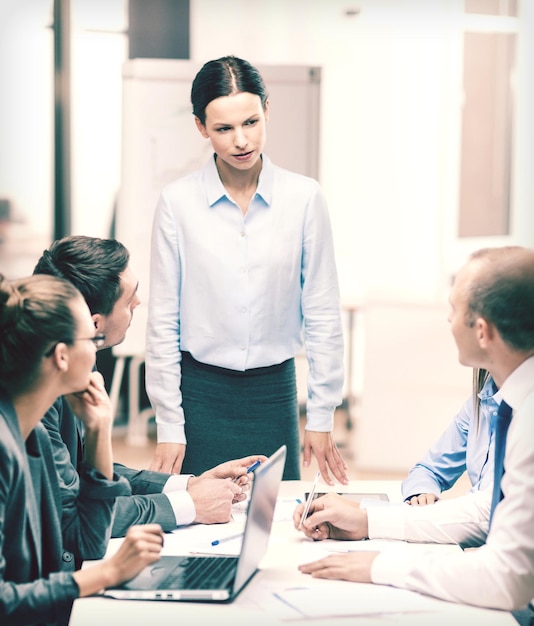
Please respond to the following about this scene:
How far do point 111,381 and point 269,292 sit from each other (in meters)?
3.31

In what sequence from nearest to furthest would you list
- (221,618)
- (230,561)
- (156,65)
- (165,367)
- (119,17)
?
(221,618) → (230,561) → (165,367) → (156,65) → (119,17)

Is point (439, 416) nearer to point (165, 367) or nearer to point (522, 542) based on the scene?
point (165, 367)

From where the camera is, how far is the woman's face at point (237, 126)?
7.22ft

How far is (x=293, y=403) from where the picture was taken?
242cm

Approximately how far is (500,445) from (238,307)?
1.00m

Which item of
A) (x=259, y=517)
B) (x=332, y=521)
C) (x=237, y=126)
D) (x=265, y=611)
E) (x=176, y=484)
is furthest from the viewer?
(x=237, y=126)

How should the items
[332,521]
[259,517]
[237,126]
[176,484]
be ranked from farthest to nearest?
1. [237,126]
2. [176,484]
3. [332,521]
4. [259,517]

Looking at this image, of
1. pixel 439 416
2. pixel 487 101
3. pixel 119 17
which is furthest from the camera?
pixel 487 101

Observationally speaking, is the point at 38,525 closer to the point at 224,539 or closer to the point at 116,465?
the point at 224,539

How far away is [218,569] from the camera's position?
59.7 inches

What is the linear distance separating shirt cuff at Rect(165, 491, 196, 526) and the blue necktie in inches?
23.9

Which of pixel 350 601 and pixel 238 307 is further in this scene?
pixel 238 307

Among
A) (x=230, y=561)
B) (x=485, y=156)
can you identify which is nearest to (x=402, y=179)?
(x=485, y=156)

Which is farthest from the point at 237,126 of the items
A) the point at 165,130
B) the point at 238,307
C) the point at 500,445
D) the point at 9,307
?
the point at 165,130
